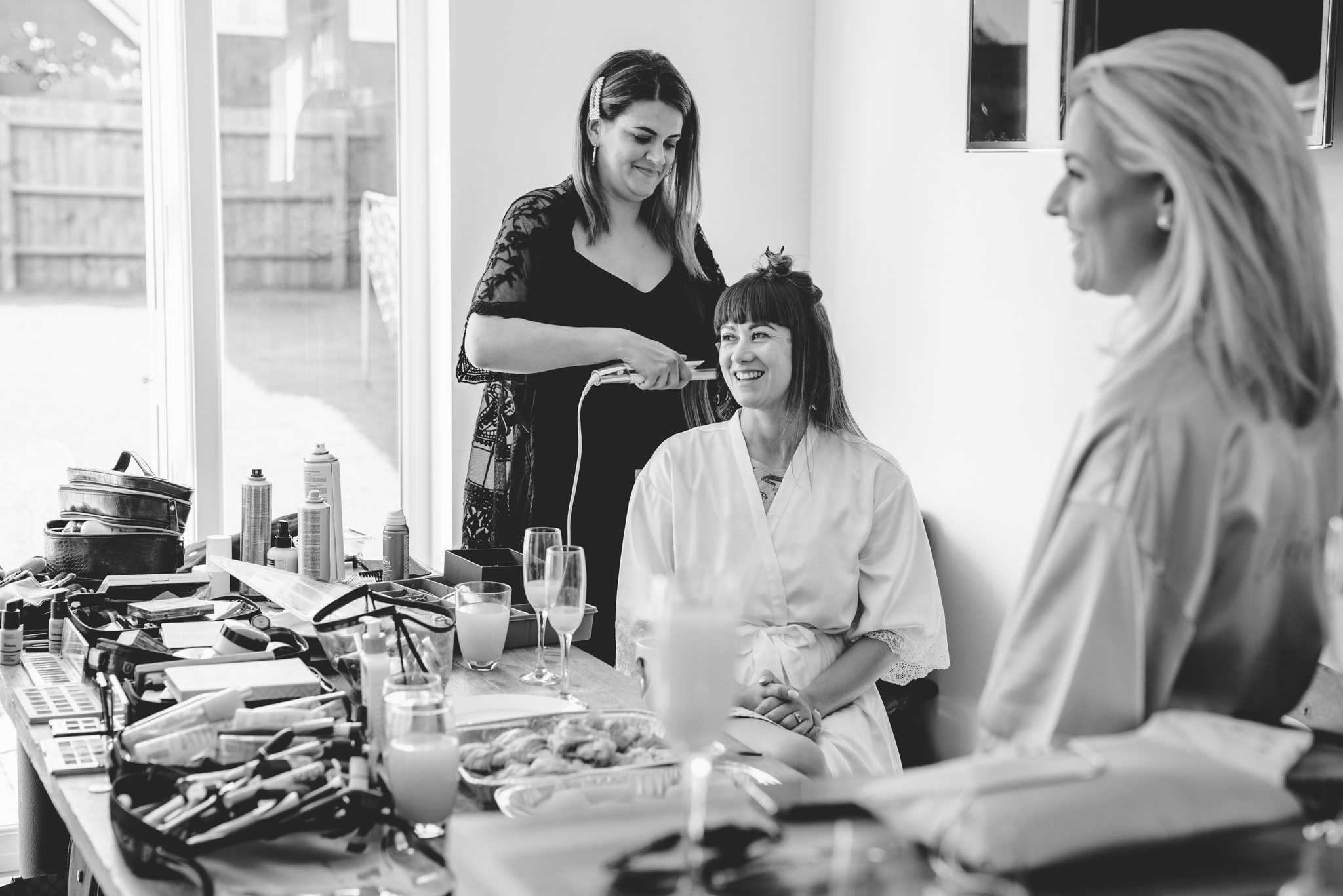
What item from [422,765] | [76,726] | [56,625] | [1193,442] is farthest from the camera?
[56,625]

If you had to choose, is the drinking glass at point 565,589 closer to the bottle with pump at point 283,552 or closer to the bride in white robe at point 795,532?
the bride in white robe at point 795,532

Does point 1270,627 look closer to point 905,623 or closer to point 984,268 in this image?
point 905,623

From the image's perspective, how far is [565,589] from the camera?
5.83 feet

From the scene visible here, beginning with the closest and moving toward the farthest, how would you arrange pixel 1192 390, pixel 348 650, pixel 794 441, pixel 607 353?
pixel 1192 390
pixel 348 650
pixel 794 441
pixel 607 353

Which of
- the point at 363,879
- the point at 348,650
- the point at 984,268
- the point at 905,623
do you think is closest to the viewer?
the point at 363,879

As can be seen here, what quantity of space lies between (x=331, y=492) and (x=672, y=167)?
3.14ft

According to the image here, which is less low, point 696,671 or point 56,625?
point 696,671

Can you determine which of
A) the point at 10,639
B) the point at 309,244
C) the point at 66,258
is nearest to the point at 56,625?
the point at 10,639

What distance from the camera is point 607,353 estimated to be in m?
2.62

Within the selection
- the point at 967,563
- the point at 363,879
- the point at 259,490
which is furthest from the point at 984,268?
the point at 363,879

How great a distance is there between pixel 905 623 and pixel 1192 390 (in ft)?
4.27

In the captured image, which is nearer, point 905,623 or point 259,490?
point 905,623

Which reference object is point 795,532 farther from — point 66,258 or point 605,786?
point 66,258

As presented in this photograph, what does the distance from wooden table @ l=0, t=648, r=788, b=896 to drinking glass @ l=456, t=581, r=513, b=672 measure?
2 centimetres
